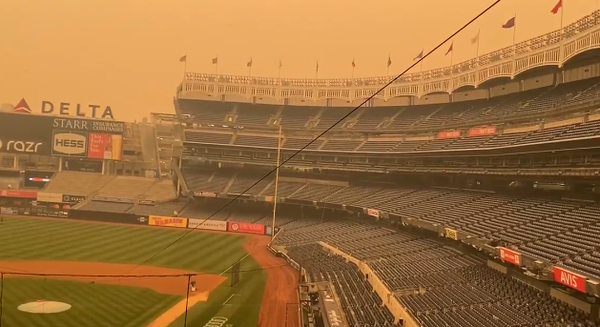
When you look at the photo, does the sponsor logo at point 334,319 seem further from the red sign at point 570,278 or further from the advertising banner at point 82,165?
the advertising banner at point 82,165

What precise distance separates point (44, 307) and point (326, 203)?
1175 inches

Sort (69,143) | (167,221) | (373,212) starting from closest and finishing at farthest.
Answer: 1. (373,212)
2. (167,221)
3. (69,143)

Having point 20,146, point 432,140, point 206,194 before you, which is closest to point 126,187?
point 20,146

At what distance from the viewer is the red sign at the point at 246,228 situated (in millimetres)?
48781

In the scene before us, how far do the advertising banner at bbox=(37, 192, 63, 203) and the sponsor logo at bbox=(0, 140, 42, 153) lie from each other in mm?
8696

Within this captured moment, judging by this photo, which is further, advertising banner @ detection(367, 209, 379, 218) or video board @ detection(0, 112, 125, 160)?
video board @ detection(0, 112, 125, 160)

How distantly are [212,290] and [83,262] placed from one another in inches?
442

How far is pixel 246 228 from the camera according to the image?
49.1 m

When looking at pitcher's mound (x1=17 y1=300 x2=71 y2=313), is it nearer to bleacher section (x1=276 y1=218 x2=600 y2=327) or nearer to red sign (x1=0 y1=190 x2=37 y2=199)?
bleacher section (x1=276 y1=218 x2=600 y2=327)

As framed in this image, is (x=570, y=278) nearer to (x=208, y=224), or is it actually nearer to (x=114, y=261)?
(x=114, y=261)

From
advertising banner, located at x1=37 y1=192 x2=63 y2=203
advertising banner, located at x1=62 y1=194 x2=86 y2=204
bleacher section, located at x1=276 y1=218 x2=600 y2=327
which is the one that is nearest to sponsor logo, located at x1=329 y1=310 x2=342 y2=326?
bleacher section, located at x1=276 y1=218 x2=600 y2=327

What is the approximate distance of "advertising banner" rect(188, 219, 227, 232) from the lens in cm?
4947

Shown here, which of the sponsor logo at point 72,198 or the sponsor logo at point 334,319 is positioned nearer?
the sponsor logo at point 334,319

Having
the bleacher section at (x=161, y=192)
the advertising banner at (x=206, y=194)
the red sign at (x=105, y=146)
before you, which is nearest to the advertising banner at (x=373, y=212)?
the advertising banner at (x=206, y=194)
